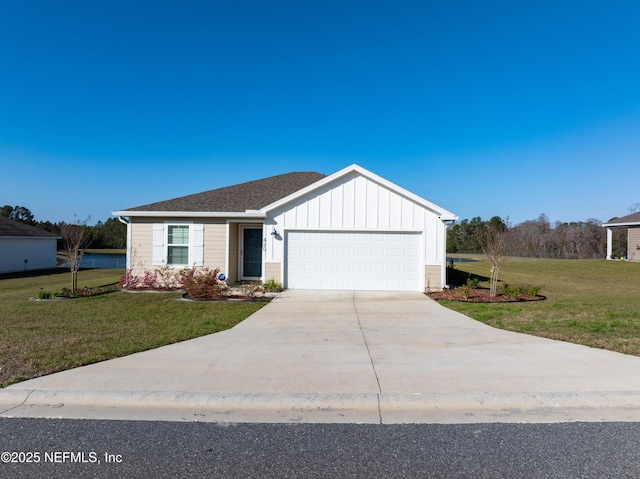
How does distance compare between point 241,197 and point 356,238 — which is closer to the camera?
point 356,238

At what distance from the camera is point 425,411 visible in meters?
4.06

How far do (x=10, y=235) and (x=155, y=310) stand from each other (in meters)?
21.9

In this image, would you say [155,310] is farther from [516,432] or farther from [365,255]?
[516,432]

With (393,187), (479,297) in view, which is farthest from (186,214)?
(479,297)

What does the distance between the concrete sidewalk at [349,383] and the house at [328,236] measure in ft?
20.8

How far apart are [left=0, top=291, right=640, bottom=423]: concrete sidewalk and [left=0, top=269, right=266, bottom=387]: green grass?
1.69 feet

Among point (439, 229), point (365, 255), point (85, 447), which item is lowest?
point (85, 447)

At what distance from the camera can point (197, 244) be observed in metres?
14.0

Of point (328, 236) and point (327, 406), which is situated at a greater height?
point (328, 236)

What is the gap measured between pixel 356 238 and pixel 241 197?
18.2 feet

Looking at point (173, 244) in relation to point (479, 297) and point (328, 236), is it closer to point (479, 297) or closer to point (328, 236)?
point (328, 236)

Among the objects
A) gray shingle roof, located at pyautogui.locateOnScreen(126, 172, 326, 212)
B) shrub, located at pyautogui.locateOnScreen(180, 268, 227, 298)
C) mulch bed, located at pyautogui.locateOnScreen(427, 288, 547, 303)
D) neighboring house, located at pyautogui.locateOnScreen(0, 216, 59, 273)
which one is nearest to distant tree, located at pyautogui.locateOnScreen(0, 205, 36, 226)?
neighboring house, located at pyautogui.locateOnScreen(0, 216, 59, 273)

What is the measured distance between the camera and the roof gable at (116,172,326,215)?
46.7ft

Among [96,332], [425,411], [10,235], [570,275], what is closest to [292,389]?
A: [425,411]
